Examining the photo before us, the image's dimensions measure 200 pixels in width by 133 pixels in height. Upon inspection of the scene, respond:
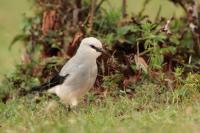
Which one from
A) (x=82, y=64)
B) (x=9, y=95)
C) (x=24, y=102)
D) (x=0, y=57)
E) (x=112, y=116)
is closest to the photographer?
(x=112, y=116)

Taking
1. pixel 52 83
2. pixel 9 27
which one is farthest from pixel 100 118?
pixel 9 27

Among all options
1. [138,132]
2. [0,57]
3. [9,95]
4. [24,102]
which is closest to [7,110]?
[24,102]

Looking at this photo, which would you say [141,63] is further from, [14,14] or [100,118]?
[14,14]

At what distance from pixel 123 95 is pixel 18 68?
5.89ft

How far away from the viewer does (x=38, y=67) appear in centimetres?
911

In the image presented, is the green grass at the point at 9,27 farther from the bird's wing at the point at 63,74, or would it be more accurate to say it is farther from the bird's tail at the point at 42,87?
the bird's wing at the point at 63,74

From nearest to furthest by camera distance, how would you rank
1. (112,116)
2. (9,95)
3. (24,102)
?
(112,116) < (24,102) < (9,95)

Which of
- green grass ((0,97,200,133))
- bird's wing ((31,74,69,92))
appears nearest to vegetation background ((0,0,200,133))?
green grass ((0,97,200,133))

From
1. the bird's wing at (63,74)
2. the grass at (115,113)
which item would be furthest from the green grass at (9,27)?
the grass at (115,113)

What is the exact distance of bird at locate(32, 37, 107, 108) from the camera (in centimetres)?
738

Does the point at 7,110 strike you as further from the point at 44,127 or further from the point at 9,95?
the point at 44,127

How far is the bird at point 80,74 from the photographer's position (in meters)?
7.38

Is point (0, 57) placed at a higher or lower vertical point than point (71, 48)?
lower

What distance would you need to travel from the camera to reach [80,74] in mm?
7383
